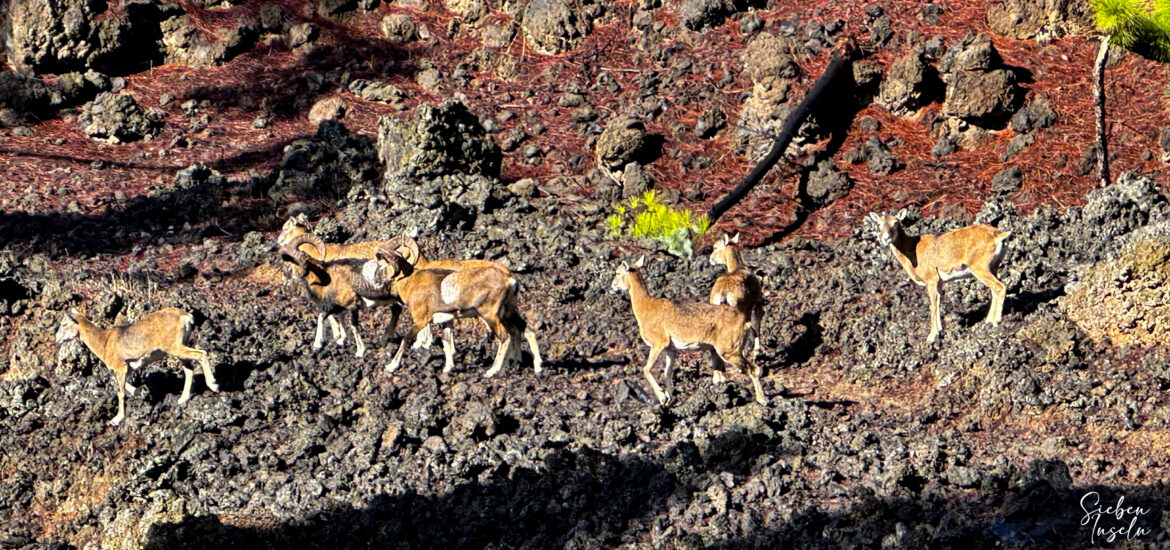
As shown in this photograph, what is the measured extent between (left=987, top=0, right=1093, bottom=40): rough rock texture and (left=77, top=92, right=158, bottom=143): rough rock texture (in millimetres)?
12941

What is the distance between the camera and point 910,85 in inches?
850

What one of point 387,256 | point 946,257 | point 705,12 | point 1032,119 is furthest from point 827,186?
point 387,256

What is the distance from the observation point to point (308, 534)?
1284cm

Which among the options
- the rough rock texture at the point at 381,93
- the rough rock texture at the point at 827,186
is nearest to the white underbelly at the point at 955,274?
the rough rock texture at the point at 827,186

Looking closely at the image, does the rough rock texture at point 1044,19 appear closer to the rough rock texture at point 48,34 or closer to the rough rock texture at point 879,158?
the rough rock texture at point 879,158

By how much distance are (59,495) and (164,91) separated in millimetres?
11153

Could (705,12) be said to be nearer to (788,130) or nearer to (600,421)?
(788,130)

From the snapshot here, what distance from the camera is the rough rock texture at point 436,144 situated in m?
20.6

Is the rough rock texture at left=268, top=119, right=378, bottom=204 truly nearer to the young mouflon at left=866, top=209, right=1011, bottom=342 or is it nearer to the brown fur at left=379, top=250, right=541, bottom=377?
the brown fur at left=379, top=250, right=541, bottom=377

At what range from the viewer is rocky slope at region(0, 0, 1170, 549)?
12773 millimetres

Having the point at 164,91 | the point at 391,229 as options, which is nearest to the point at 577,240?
the point at 391,229

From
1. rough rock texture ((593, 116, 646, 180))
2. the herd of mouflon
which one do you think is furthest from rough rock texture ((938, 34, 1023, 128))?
the herd of mouflon

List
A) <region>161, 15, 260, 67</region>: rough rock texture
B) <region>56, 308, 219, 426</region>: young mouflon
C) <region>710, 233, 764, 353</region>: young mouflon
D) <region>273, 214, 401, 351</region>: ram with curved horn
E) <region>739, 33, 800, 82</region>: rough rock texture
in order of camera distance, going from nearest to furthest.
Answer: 1. <region>710, 233, 764, 353</region>: young mouflon
2. <region>56, 308, 219, 426</region>: young mouflon
3. <region>273, 214, 401, 351</region>: ram with curved horn
4. <region>739, 33, 800, 82</region>: rough rock texture
5. <region>161, 15, 260, 67</region>: rough rock texture

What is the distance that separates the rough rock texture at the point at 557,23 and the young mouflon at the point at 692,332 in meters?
10.2
